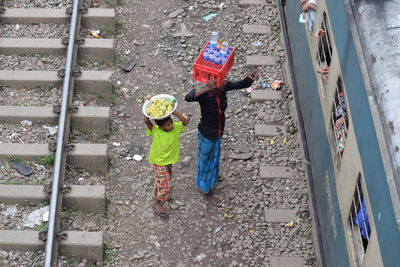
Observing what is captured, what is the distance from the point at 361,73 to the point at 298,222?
3095mm

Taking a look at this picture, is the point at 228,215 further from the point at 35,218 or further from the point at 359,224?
the point at 359,224

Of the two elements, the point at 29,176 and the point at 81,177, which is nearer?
the point at 29,176

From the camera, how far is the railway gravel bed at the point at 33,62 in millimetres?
9773

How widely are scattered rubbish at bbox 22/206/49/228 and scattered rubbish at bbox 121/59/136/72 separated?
2.76 meters

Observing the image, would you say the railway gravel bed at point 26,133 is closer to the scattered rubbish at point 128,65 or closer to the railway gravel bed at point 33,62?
the railway gravel bed at point 33,62

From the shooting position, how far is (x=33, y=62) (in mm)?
9867

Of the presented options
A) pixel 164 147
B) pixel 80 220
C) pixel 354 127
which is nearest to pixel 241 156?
pixel 164 147

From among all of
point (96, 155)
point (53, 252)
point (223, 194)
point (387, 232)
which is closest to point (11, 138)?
point (96, 155)

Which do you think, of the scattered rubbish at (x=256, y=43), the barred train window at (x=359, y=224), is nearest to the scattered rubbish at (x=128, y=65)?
the scattered rubbish at (x=256, y=43)

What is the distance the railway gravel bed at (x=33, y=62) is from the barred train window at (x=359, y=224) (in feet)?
16.5

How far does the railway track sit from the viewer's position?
7.85m

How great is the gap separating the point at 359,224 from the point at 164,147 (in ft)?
8.42

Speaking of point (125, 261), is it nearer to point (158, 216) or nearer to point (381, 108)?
point (158, 216)

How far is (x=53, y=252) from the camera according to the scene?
7641 millimetres
